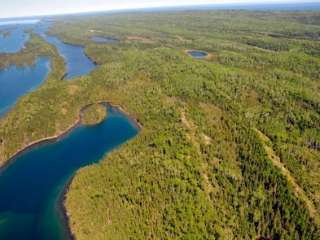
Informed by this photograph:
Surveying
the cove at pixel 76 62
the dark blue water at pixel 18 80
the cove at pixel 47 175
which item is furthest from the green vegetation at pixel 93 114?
the cove at pixel 76 62

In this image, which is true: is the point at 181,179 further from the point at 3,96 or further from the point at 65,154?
the point at 3,96

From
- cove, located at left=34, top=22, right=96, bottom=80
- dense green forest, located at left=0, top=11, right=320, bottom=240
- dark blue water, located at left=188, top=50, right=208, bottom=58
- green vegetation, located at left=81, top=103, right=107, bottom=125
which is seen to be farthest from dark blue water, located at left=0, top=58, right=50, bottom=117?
dark blue water, located at left=188, top=50, right=208, bottom=58

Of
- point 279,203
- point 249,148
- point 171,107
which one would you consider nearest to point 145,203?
point 279,203

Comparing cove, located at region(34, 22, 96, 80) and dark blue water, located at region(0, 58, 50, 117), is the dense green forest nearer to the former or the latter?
dark blue water, located at region(0, 58, 50, 117)

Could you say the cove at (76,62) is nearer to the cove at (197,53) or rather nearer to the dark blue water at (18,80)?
the dark blue water at (18,80)

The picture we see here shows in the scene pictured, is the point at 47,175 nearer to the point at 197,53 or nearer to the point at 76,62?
the point at 76,62

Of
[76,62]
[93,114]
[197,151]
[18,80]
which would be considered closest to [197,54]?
[76,62]

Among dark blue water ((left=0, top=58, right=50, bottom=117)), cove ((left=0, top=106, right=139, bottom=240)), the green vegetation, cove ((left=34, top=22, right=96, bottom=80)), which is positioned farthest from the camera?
cove ((left=34, top=22, right=96, bottom=80))
